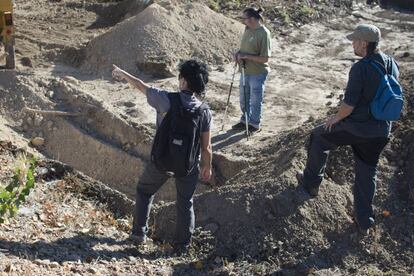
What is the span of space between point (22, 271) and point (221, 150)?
4783 millimetres

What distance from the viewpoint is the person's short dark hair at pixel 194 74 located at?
6031mm

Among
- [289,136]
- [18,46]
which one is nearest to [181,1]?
[18,46]

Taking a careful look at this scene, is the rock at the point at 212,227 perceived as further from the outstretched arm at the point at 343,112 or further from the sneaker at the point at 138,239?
the outstretched arm at the point at 343,112

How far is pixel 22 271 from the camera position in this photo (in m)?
5.70

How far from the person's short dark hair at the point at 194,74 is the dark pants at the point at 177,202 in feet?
2.62

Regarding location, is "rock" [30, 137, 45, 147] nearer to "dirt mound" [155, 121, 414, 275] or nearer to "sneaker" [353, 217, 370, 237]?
"dirt mound" [155, 121, 414, 275]

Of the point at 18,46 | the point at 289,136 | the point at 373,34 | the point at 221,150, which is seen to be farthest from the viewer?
the point at 18,46

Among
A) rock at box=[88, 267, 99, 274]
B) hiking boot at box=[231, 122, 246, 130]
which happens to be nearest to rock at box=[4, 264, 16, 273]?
rock at box=[88, 267, 99, 274]

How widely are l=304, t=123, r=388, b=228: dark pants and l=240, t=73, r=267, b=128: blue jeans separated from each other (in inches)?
125

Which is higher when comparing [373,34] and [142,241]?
[373,34]

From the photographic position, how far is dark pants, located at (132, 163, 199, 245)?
6430 mm

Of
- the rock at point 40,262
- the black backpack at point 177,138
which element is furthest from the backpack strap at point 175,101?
the rock at point 40,262

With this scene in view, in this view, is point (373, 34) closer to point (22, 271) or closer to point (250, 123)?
point (22, 271)

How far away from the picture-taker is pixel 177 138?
20.0 ft
